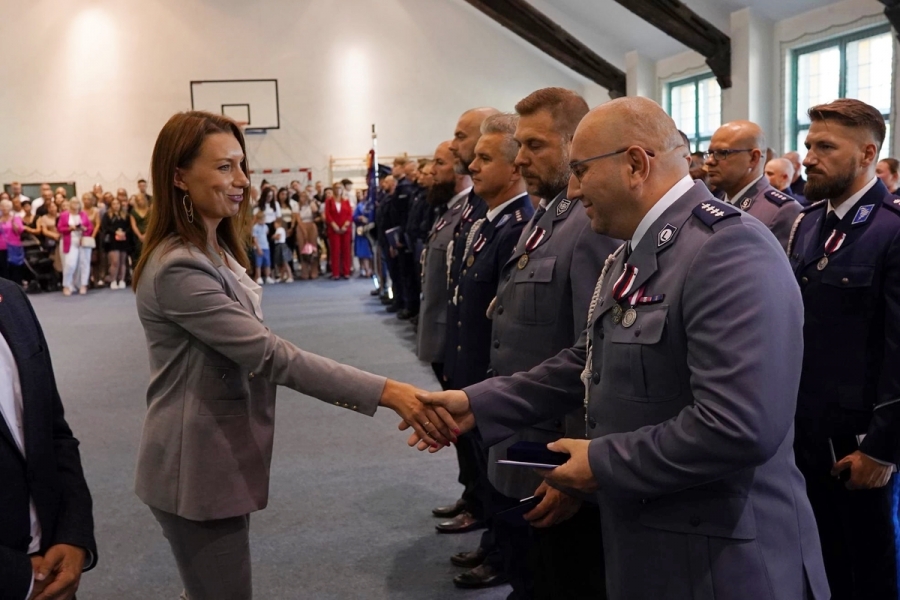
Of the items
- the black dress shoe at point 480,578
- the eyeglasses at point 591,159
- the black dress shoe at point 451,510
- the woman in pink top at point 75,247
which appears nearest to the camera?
the eyeglasses at point 591,159

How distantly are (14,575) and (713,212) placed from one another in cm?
138

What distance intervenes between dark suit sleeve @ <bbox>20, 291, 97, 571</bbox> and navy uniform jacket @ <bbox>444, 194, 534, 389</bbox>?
158 centimetres

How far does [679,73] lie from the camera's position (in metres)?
13.0

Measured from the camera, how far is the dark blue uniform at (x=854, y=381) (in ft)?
7.64

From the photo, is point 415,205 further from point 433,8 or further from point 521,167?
point 433,8

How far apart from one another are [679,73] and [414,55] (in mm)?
6036

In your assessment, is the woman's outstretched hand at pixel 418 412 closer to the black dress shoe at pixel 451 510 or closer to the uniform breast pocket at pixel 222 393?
the uniform breast pocket at pixel 222 393

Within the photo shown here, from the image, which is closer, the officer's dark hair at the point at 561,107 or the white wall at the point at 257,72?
the officer's dark hair at the point at 561,107

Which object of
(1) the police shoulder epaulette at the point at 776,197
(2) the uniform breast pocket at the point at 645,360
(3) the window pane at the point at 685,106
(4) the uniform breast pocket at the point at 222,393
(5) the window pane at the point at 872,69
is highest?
(3) the window pane at the point at 685,106

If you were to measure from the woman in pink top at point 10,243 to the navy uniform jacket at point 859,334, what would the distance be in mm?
12798

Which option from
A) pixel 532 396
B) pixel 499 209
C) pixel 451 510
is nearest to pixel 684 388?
pixel 532 396

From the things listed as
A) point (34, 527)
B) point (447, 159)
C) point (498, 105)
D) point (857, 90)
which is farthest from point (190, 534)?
point (498, 105)

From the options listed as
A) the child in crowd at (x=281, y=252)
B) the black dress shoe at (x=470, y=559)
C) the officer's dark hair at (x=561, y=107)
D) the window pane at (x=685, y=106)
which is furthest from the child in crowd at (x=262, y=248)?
the officer's dark hair at (x=561, y=107)

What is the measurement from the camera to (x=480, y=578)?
310 cm
